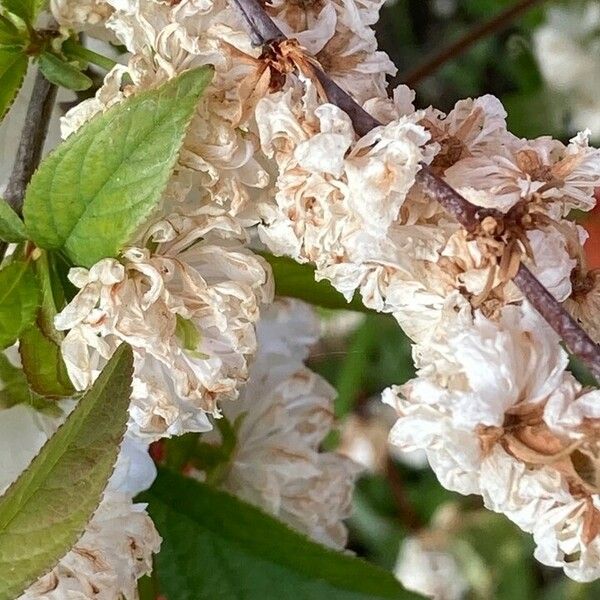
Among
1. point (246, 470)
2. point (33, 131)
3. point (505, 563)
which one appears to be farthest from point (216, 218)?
point (505, 563)

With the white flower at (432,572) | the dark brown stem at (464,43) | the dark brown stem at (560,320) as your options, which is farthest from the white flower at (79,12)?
the white flower at (432,572)

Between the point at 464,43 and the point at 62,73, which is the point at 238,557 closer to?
the point at 62,73

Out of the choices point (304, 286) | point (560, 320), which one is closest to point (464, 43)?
point (304, 286)

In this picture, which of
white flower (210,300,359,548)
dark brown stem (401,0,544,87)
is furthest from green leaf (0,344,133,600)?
dark brown stem (401,0,544,87)

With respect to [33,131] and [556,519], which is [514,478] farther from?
[33,131]

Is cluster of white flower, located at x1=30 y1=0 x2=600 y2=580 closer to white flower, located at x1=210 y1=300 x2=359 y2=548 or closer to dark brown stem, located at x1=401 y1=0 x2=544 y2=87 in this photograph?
white flower, located at x1=210 y1=300 x2=359 y2=548
